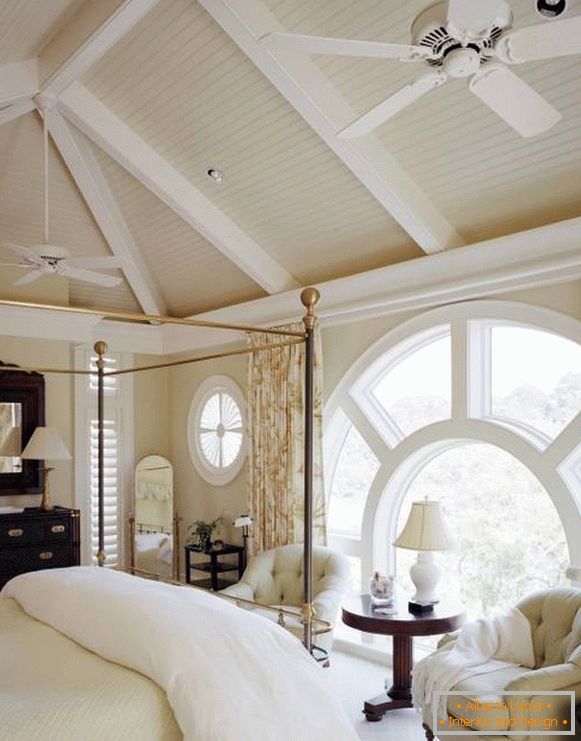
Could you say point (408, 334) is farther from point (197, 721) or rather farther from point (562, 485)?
point (197, 721)

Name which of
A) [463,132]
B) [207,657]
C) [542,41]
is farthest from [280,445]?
[542,41]

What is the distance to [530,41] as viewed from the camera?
2.25m

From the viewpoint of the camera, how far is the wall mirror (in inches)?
279

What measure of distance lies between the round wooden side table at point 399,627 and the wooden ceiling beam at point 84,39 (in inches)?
137

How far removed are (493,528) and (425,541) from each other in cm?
88

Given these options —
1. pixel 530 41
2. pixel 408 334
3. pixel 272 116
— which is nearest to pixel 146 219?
pixel 272 116

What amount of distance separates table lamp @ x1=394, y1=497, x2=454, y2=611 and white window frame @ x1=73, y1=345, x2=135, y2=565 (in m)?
3.54

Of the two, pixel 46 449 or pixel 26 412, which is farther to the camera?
pixel 26 412

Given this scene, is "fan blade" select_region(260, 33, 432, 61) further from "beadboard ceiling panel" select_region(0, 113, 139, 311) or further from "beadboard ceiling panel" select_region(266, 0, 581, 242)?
"beadboard ceiling panel" select_region(0, 113, 139, 311)

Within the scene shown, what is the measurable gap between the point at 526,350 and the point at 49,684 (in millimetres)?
3428

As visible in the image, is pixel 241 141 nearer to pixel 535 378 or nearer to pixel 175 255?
pixel 175 255

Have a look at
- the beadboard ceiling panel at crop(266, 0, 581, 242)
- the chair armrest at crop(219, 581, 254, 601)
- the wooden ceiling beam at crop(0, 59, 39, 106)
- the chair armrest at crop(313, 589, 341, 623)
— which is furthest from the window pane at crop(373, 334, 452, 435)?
the wooden ceiling beam at crop(0, 59, 39, 106)

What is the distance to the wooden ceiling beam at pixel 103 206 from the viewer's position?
520 centimetres

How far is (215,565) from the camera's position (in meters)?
6.32
